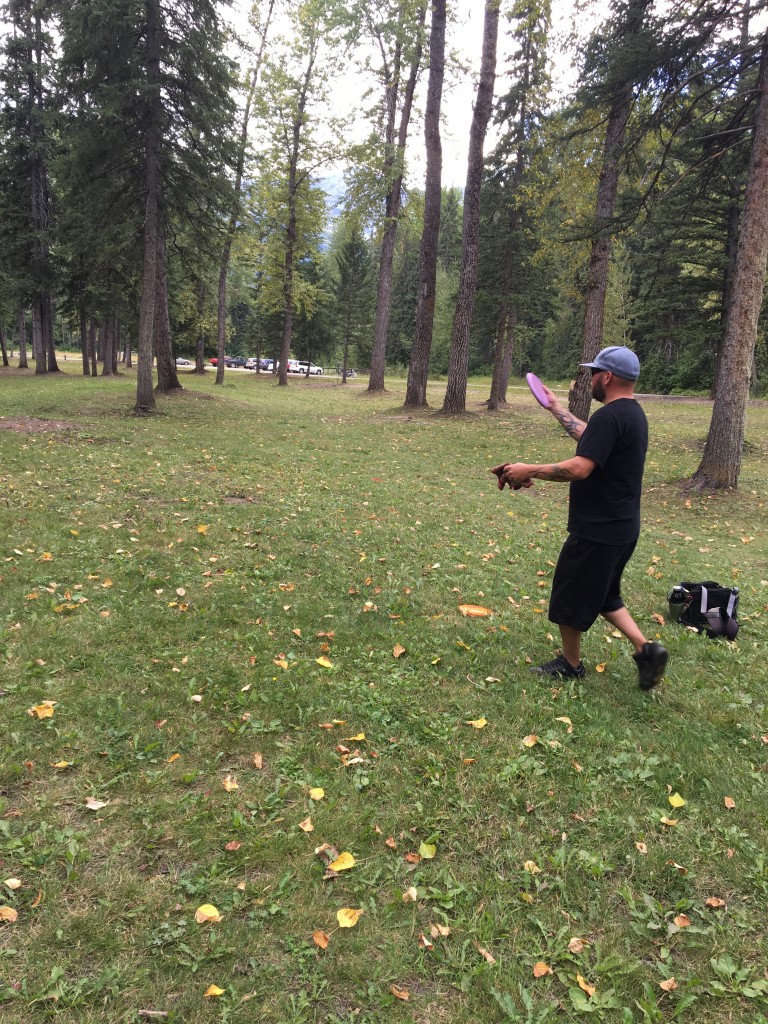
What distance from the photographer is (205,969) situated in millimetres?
2047

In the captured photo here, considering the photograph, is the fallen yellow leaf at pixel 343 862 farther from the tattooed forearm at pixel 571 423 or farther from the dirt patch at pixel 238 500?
the dirt patch at pixel 238 500

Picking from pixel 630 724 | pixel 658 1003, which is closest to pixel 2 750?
pixel 658 1003

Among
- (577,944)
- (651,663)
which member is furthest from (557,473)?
(577,944)

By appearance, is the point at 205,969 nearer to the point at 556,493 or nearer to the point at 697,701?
the point at 697,701

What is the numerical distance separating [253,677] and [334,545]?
2.69 meters

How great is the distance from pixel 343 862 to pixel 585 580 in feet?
6.94

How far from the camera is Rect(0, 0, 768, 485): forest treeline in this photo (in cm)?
970

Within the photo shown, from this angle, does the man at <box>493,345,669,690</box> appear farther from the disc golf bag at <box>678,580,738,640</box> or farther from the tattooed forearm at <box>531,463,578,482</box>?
the disc golf bag at <box>678,580,738,640</box>

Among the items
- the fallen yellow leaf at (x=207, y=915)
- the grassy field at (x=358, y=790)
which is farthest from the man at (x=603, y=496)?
the fallen yellow leaf at (x=207, y=915)

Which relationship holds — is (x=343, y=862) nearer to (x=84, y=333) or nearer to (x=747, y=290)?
(x=747, y=290)

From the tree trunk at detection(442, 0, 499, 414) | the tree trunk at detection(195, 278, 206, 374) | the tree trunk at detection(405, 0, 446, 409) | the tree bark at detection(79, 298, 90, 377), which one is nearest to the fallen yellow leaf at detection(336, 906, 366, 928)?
the tree trunk at detection(442, 0, 499, 414)

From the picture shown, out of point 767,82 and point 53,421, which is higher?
point 767,82

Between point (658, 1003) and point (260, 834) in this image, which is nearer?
point (658, 1003)

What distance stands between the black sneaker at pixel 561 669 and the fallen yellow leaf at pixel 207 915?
8.31ft
